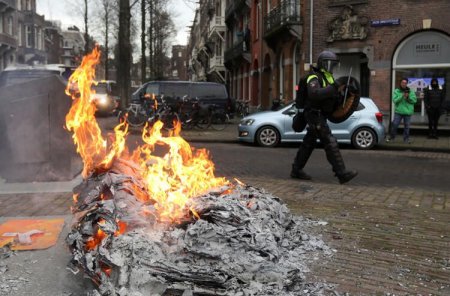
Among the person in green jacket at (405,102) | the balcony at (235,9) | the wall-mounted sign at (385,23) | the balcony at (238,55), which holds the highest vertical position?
the balcony at (235,9)

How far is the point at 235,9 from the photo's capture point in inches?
1511

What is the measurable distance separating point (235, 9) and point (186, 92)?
18.1 metres

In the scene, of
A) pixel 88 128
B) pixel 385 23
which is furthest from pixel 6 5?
pixel 88 128

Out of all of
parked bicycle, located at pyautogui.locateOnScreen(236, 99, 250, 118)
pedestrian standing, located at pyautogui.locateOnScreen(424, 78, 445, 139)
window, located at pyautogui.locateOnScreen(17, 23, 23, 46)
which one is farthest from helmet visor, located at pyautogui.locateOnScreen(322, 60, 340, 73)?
window, located at pyautogui.locateOnScreen(17, 23, 23, 46)

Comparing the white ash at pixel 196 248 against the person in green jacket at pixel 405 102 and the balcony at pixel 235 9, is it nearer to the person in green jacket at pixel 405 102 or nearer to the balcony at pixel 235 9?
the person in green jacket at pixel 405 102

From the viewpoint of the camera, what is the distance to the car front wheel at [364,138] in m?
14.4

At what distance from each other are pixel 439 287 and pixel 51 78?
549 centimetres

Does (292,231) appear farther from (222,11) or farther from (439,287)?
(222,11)

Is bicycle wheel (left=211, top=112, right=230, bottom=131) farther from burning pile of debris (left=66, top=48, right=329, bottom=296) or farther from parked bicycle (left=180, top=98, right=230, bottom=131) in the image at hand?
burning pile of debris (left=66, top=48, right=329, bottom=296)

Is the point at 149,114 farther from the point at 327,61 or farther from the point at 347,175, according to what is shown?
the point at 347,175

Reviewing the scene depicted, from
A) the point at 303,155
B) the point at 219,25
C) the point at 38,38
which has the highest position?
the point at 38,38

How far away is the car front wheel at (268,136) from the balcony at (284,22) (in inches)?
325

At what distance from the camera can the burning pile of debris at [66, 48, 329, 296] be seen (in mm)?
3193

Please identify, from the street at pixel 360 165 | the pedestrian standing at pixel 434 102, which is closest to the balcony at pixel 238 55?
the pedestrian standing at pixel 434 102
